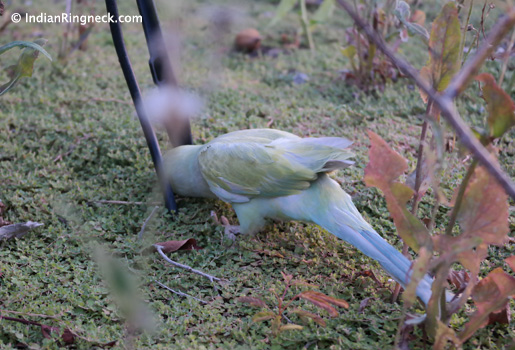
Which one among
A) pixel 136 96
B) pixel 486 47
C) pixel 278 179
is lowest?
pixel 278 179

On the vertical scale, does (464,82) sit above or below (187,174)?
above

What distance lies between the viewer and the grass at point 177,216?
5.54ft

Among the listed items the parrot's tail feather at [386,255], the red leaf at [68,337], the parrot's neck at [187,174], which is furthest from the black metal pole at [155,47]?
the red leaf at [68,337]

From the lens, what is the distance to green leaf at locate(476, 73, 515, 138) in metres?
1.24

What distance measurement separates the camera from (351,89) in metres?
3.58

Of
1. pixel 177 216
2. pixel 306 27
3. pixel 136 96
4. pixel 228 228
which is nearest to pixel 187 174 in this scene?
pixel 177 216

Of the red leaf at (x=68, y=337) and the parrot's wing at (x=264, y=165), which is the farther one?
the parrot's wing at (x=264, y=165)

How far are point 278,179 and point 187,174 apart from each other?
0.53 meters

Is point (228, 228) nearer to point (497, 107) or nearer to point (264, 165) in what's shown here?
point (264, 165)

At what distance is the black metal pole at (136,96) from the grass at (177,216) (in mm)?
89

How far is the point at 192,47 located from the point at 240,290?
9.43ft

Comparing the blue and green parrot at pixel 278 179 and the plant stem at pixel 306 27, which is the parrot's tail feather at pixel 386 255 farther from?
the plant stem at pixel 306 27

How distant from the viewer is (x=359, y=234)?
73.5 inches

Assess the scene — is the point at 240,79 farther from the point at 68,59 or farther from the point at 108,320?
the point at 108,320
